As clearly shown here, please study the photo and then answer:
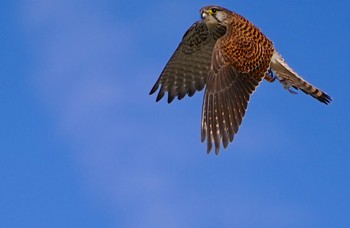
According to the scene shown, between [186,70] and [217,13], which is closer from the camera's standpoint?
[217,13]

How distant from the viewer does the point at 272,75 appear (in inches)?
570

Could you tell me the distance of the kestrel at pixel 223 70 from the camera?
43.6 feet

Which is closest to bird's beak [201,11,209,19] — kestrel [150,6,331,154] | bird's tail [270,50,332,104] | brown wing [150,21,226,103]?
kestrel [150,6,331,154]

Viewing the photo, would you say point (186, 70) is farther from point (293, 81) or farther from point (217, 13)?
point (293, 81)

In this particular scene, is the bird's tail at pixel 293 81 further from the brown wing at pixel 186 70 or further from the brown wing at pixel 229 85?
the brown wing at pixel 186 70

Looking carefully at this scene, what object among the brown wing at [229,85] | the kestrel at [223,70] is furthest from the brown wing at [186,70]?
the brown wing at [229,85]

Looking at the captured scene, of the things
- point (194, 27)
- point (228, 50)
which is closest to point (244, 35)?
point (228, 50)

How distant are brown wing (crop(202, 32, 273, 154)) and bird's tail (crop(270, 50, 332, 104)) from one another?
595 millimetres

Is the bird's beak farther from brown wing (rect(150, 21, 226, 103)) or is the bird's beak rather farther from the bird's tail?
the bird's tail

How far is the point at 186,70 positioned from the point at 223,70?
82.5 inches

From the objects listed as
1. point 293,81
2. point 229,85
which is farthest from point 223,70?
point 293,81

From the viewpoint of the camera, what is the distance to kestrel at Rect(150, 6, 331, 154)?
523 inches

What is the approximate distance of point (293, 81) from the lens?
14.7 m

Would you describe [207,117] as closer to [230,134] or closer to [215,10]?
[230,134]
